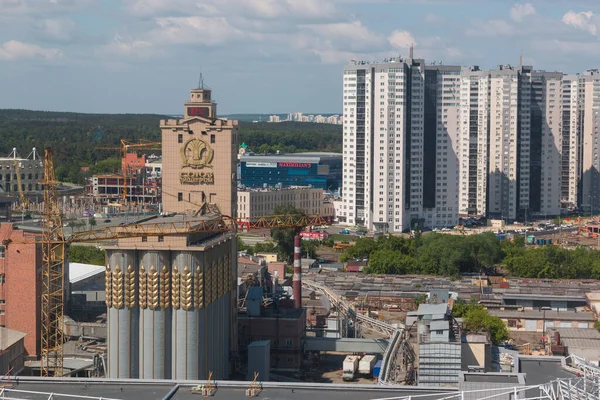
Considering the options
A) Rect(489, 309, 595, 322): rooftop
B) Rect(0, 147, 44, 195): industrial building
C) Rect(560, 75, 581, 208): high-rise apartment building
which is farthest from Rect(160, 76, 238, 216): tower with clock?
Rect(560, 75, 581, 208): high-rise apartment building

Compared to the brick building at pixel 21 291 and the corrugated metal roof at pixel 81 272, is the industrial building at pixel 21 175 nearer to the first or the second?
the corrugated metal roof at pixel 81 272

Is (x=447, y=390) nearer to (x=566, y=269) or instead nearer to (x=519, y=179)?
(x=566, y=269)

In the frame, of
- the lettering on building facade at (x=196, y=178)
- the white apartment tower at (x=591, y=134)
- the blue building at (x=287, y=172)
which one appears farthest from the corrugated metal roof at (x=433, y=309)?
the blue building at (x=287, y=172)

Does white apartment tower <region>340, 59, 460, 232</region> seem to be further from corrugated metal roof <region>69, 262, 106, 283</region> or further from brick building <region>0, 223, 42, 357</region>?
brick building <region>0, 223, 42, 357</region>

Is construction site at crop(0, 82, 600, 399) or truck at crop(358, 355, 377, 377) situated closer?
construction site at crop(0, 82, 600, 399)

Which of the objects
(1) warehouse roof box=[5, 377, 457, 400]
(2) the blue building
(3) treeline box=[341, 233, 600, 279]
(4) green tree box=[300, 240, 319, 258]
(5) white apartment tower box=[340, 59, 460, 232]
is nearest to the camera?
(1) warehouse roof box=[5, 377, 457, 400]

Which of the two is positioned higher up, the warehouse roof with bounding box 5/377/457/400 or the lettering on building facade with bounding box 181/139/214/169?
the lettering on building facade with bounding box 181/139/214/169
